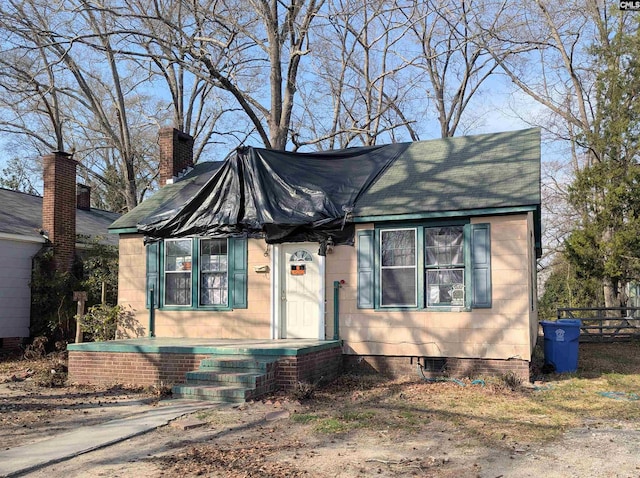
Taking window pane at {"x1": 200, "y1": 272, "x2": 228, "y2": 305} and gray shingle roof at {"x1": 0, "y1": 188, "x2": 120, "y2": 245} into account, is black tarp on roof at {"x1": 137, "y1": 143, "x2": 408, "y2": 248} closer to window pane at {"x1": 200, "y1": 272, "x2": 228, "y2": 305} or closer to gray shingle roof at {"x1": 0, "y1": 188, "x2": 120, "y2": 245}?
window pane at {"x1": 200, "y1": 272, "x2": 228, "y2": 305}

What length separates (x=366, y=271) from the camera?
35.0 ft

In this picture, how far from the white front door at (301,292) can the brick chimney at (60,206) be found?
7.53 metres

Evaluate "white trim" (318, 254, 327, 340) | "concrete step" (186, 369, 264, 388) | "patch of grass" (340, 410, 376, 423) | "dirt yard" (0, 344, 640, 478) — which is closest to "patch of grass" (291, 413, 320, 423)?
"dirt yard" (0, 344, 640, 478)

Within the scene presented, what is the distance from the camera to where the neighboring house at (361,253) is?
32.3 feet

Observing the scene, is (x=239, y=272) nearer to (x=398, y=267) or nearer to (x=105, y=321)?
(x=398, y=267)

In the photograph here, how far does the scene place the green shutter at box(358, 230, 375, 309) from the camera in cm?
1060

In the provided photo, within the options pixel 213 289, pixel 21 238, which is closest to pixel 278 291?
pixel 213 289

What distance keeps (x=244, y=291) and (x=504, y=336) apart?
484 centimetres

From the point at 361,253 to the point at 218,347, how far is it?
303 cm

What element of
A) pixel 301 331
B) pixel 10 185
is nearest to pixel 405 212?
pixel 301 331

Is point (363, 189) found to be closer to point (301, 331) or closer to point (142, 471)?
point (301, 331)

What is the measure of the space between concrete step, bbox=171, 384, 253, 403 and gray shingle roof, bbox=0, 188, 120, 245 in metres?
8.51

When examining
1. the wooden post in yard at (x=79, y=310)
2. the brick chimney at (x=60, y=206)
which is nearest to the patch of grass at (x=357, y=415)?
the wooden post in yard at (x=79, y=310)

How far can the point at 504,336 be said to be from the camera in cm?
971
